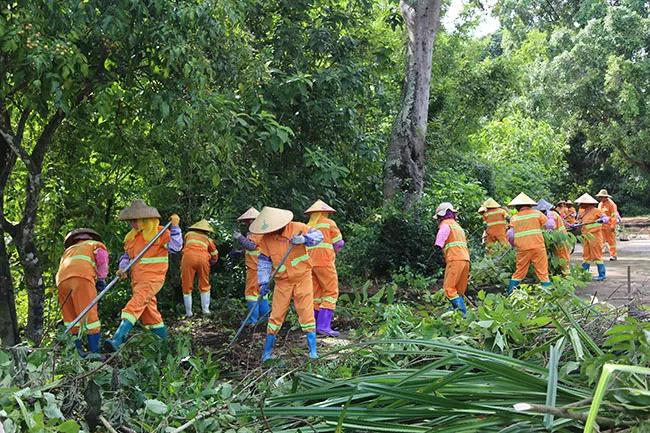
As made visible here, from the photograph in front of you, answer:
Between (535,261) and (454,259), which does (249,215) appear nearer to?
(454,259)

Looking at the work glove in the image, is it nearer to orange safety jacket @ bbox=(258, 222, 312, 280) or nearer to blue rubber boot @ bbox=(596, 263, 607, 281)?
orange safety jacket @ bbox=(258, 222, 312, 280)

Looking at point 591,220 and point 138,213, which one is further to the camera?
point 591,220

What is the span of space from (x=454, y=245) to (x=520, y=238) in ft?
5.61

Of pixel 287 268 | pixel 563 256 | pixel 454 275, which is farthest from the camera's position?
pixel 563 256

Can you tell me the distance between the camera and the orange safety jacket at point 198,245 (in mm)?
10648

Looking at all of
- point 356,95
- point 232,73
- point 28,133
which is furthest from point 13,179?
point 356,95

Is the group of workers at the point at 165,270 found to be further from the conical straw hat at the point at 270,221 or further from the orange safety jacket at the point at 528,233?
the orange safety jacket at the point at 528,233

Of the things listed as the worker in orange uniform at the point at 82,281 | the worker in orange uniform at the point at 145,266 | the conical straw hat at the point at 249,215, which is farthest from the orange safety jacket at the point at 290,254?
the conical straw hat at the point at 249,215

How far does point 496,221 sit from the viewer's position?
12.9 meters

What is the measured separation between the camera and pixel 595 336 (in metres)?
4.29

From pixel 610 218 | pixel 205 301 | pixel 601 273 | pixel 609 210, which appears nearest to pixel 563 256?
pixel 601 273

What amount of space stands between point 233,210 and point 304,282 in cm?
424

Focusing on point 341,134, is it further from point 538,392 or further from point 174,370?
point 538,392

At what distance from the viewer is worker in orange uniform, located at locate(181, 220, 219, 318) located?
10664mm
